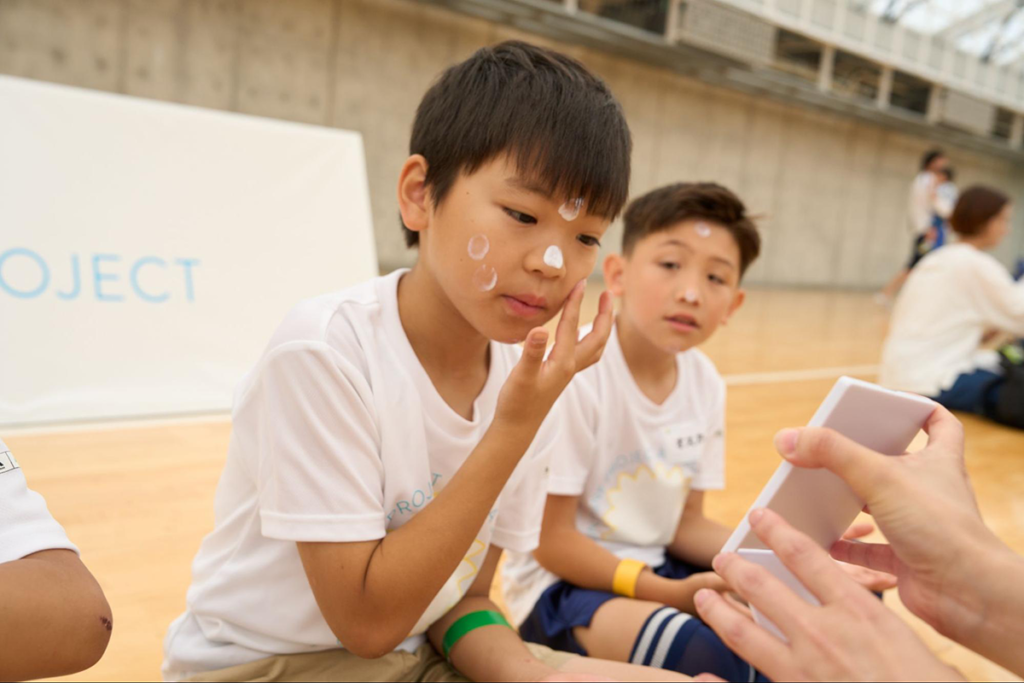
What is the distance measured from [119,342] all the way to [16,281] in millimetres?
392

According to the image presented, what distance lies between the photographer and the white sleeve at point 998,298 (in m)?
4.16

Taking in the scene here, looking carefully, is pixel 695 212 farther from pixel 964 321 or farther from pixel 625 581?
pixel 964 321

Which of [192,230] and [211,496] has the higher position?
[192,230]

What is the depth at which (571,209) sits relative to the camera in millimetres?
1045

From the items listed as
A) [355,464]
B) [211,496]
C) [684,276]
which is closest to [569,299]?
[355,464]

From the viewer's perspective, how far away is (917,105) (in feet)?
44.0

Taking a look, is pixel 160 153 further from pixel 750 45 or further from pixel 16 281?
pixel 750 45

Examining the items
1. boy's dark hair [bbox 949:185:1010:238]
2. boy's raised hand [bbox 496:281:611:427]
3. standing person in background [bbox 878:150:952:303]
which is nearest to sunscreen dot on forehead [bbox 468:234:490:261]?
boy's raised hand [bbox 496:281:611:427]

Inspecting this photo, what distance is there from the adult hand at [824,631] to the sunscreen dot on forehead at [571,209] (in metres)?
0.52

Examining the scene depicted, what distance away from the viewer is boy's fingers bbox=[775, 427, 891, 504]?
65 cm

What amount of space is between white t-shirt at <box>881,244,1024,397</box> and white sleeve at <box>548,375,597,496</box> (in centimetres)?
341

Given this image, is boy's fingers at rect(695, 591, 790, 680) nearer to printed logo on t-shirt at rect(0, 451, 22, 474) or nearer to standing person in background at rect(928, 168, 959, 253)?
printed logo on t-shirt at rect(0, 451, 22, 474)

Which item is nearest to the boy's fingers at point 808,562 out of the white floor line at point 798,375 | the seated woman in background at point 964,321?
the white floor line at point 798,375

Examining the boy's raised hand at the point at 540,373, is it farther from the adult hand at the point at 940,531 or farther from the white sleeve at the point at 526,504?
the adult hand at the point at 940,531
